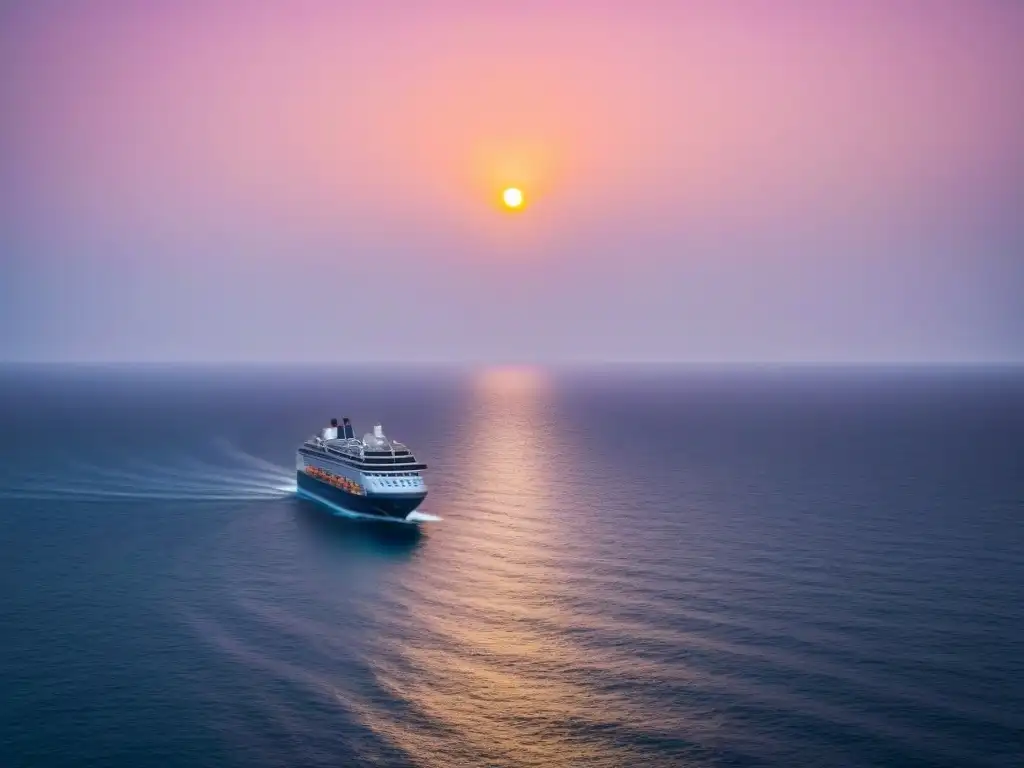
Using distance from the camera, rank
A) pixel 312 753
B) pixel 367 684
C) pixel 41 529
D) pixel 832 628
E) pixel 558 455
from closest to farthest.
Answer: pixel 312 753, pixel 367 684, pixel 832 628, pixel 41 529, pixel 558 455

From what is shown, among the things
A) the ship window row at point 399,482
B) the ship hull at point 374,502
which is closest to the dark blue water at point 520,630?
the ship hull at point 374,502

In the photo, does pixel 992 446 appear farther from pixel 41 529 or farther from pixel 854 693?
pixel 41 529

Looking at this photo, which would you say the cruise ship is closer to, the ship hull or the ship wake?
the ship hull

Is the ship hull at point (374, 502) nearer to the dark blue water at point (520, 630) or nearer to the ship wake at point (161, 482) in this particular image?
the dark blue water at point (520, 630)

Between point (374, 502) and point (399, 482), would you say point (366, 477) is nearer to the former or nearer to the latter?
point (374, 502)

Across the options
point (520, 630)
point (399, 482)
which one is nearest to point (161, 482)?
point (399, 482)

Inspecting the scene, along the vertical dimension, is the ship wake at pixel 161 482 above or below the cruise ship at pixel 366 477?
below

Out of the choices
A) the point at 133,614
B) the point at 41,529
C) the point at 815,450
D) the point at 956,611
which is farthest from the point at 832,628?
the point at 815,450

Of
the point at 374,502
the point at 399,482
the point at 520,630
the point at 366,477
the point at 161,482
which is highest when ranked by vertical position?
the point at 366,477
